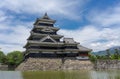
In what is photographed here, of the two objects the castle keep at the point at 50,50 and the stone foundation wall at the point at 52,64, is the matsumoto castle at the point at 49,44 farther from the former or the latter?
the stone foundation wall at the point at 52,64

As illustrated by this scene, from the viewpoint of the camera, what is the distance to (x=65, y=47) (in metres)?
46.1

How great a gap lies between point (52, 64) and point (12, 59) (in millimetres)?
25731

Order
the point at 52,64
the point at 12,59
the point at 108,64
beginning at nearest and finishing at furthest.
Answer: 1. the point at 52,64
2. the point at 108,64
3. the point at 12,59

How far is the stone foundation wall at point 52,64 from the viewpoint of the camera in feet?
134

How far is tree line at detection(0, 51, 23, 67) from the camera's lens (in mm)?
61106

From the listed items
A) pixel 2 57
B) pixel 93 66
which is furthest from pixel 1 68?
pixel 93 66

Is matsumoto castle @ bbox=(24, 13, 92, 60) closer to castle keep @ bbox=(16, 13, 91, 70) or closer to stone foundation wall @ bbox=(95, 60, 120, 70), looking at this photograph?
castle keep @ bbox=(16, 13, 91, 70)

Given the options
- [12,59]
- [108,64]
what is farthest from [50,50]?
[12,59]

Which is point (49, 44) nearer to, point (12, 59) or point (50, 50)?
point (50, 50)

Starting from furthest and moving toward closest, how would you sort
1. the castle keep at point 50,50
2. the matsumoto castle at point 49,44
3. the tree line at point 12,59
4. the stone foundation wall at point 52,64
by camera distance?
the tree line at point 12,59
the matsumoto castle at point 49,44
the castle keep at point 50,50
the stone foundation wall at point 52,64

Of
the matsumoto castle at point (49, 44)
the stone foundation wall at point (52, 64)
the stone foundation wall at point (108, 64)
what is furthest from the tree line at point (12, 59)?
the stone foundation wall at point (108, 64)

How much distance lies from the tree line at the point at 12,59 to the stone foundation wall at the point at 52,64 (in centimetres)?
1744

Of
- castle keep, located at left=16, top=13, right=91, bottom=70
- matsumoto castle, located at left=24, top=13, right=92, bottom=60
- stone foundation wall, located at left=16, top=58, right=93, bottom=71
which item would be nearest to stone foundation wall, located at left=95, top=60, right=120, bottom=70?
stone foundation wall, located at left=16, top=58, right=93, bottom=71

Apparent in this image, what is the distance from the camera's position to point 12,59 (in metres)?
65.1
